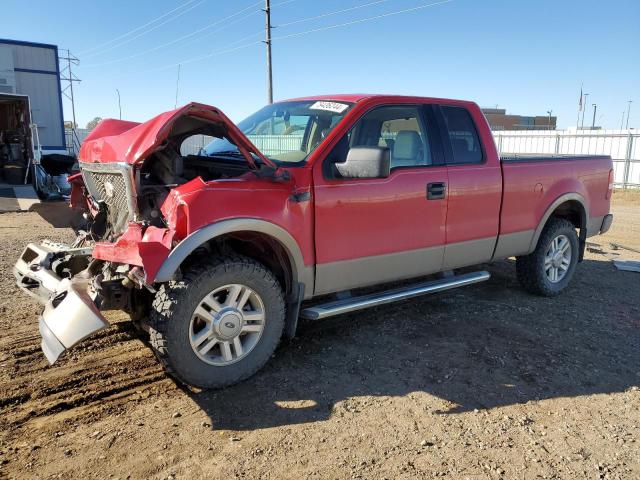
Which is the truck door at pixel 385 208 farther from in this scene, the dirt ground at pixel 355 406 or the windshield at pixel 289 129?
the dirt ground at pixel 355 406

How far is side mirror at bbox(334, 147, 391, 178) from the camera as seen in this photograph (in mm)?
3676

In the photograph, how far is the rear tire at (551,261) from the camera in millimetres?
5707

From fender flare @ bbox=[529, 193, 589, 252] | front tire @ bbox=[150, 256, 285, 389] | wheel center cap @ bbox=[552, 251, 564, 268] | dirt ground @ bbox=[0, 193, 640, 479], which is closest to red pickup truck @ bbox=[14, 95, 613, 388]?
front tire @ bbox=[150, 256, 285, 389]

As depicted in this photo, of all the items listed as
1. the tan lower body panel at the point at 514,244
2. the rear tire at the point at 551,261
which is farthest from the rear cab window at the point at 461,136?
the rear tire at the point at 551,261

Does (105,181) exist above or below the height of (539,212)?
above

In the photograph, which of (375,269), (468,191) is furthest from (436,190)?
(375,269)

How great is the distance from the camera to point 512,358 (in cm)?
421

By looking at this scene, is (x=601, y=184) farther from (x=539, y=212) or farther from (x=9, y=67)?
(x=9, y=67)

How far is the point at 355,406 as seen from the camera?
3408mm

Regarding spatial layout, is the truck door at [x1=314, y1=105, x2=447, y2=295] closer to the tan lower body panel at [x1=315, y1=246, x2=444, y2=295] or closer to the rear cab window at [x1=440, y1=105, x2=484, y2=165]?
the tan lower body panel at [x1=315, y1=246, x2=444, y2=295]

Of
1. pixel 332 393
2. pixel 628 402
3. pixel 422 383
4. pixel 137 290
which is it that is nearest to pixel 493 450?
pixel 422 383

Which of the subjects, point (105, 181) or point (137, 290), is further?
point (105, 181)

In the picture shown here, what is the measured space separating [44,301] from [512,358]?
11.8ft

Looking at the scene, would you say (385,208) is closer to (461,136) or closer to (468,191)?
(468,191)
